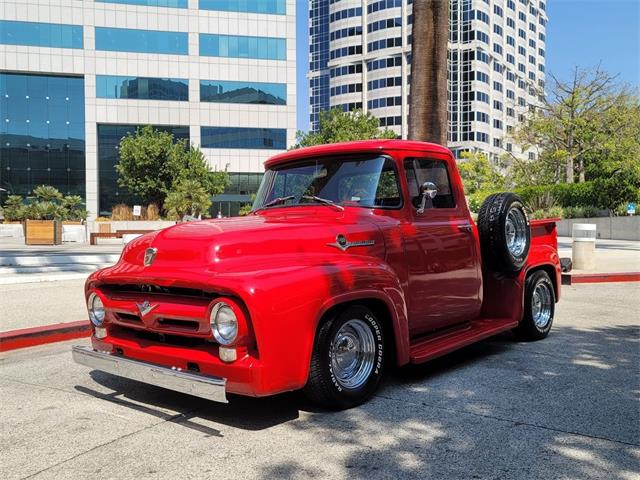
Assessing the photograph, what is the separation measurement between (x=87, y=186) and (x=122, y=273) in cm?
5049

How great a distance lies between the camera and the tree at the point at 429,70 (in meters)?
10.0

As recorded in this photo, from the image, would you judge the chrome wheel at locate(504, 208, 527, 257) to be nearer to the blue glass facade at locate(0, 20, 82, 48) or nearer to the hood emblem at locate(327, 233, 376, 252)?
the hood emblem at locate(327, 233, 376, 252)

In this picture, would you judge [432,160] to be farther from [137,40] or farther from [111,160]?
[111,160]

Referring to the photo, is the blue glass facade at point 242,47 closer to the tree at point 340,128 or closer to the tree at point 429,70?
the tree at point 340,128

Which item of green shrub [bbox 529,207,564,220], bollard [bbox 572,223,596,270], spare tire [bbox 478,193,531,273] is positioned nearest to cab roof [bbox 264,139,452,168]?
spare tire [bbox 478,193,531,273]

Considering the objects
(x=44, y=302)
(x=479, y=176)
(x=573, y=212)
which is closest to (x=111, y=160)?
(x=479, y=176)

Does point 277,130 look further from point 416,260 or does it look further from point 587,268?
point 416,260

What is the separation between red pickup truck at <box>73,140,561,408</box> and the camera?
133 inches

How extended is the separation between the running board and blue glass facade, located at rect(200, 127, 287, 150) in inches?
1786

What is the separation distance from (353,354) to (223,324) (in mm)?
1090

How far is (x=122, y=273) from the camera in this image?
3.91 m

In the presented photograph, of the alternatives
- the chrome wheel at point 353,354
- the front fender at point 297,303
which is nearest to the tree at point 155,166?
the chrome wheel at point 353,354

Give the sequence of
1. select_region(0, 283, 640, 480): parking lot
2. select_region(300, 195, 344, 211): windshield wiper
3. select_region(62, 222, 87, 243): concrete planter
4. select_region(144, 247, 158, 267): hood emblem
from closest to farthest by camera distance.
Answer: select_region(0, 283, 640, 480): parking lot → select_region(144, 247, 158, 267): hood emblem → select_region(300, 195, 344, 211): windshield wiper → select_region(62, 222, 87, 243): concrete planter

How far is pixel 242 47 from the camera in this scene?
4919 centimetres
